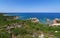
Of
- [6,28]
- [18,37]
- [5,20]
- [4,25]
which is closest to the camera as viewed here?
[18,37]

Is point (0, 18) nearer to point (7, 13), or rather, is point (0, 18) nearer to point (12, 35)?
point (7, 13)

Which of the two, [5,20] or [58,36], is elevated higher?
[5,20]

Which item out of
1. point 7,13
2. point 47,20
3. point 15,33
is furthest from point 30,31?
point 47,20

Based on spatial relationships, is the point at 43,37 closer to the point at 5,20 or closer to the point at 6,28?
the point at 6,28

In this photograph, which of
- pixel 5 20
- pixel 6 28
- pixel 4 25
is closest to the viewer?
pixel 6 28

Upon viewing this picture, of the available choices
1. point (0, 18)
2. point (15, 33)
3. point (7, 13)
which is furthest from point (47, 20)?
point (15, 33)

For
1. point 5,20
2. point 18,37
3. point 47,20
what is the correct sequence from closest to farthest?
point 18,37 < point 5,20 < point 47,20

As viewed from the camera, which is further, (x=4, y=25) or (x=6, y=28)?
(x=4, y=25)

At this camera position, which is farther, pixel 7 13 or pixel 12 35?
pixel 7 13

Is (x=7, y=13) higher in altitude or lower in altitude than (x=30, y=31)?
higher
